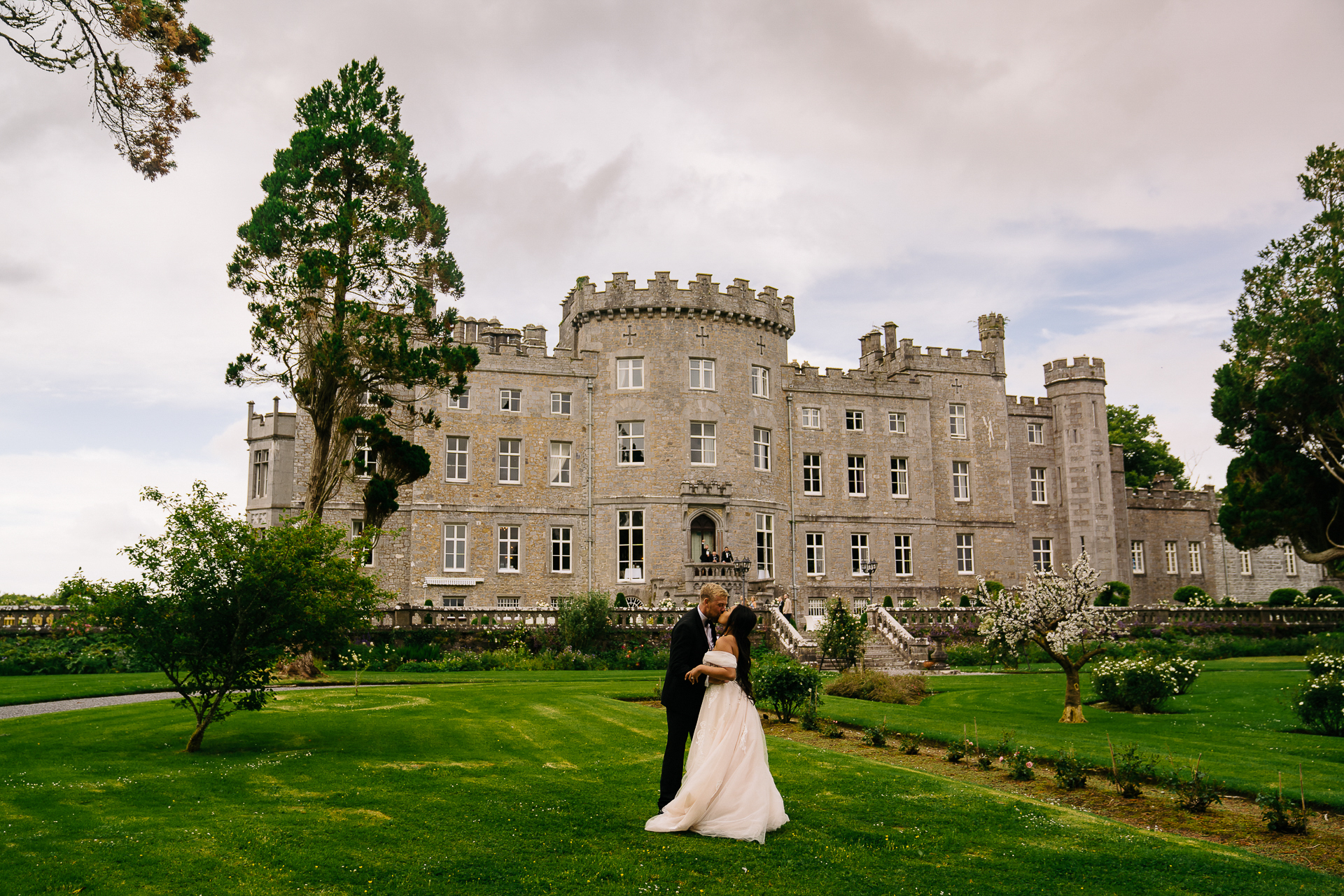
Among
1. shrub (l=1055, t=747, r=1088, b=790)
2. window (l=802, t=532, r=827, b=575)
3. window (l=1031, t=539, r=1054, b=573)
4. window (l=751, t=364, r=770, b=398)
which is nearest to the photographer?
shrub (l=1055, t=747, r=1088, b=790)

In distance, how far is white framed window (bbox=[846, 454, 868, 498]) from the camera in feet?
139

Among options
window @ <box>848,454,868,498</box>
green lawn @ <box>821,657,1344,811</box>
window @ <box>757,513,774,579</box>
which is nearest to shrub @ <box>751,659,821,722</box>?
green lawn @ <box>821,657,1344,811</box>

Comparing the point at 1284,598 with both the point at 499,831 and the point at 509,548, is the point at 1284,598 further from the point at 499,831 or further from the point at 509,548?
the point at 499,831

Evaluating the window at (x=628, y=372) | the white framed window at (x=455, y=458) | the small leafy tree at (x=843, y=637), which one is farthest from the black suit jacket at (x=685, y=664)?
the window at (x=628, y=372)

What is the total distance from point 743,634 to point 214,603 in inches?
295

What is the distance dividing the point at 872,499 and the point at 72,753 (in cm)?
3477

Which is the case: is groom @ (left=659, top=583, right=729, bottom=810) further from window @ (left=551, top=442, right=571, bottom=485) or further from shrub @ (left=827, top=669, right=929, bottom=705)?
window @ (left=551, top=442, right=571, bottom=485)

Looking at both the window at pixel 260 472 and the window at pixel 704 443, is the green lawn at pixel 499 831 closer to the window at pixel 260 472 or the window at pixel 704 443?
the window at pixel 704 443

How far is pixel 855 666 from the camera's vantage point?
2775 cm

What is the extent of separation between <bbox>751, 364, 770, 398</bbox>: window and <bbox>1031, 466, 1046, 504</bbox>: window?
14.9 m

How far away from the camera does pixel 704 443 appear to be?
127 feet

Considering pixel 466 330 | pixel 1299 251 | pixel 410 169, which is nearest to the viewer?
pixel 410 169

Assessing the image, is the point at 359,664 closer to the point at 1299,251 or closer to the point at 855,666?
the point at 855,666

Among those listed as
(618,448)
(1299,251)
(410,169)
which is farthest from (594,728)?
(1299,251)
